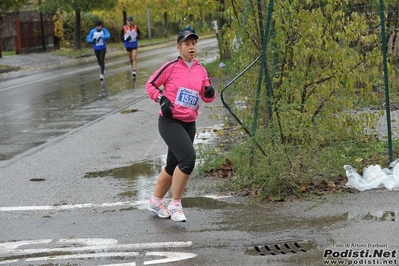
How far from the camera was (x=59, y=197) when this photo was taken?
7852 mm

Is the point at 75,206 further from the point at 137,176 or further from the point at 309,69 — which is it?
the point at 309,69

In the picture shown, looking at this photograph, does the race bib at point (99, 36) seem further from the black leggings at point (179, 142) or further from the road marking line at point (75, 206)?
the black leggings at point (179, 142)

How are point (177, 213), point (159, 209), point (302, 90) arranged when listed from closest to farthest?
point (177, 213) → point (159, 209) → point (302, 90)

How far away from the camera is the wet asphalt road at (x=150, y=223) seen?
18.5ft

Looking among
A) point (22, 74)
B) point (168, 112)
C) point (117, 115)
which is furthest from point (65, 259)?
point (22, 74)

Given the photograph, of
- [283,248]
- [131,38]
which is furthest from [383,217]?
[131,38]

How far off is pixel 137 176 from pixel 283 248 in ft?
11.2

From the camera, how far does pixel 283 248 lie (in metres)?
5.71

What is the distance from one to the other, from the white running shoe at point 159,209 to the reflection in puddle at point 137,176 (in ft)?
2.26

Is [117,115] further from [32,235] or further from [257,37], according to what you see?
[32,235]

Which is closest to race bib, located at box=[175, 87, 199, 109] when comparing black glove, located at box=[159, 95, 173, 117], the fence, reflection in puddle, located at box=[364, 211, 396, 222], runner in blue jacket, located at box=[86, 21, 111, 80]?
black glove, located at box=[159, 95, 173, 117]

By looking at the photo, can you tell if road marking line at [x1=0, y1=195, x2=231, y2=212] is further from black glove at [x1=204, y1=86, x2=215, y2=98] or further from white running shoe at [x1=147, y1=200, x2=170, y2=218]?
black glove at [x1=204, y1=86, x2=215, y2=98]

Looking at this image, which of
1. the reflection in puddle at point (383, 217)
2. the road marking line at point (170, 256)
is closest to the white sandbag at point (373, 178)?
the reflection in puddle at point (383, 217)

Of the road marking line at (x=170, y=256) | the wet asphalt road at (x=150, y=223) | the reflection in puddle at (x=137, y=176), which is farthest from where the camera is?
the reflection in puddle at (x=137, y=176)
